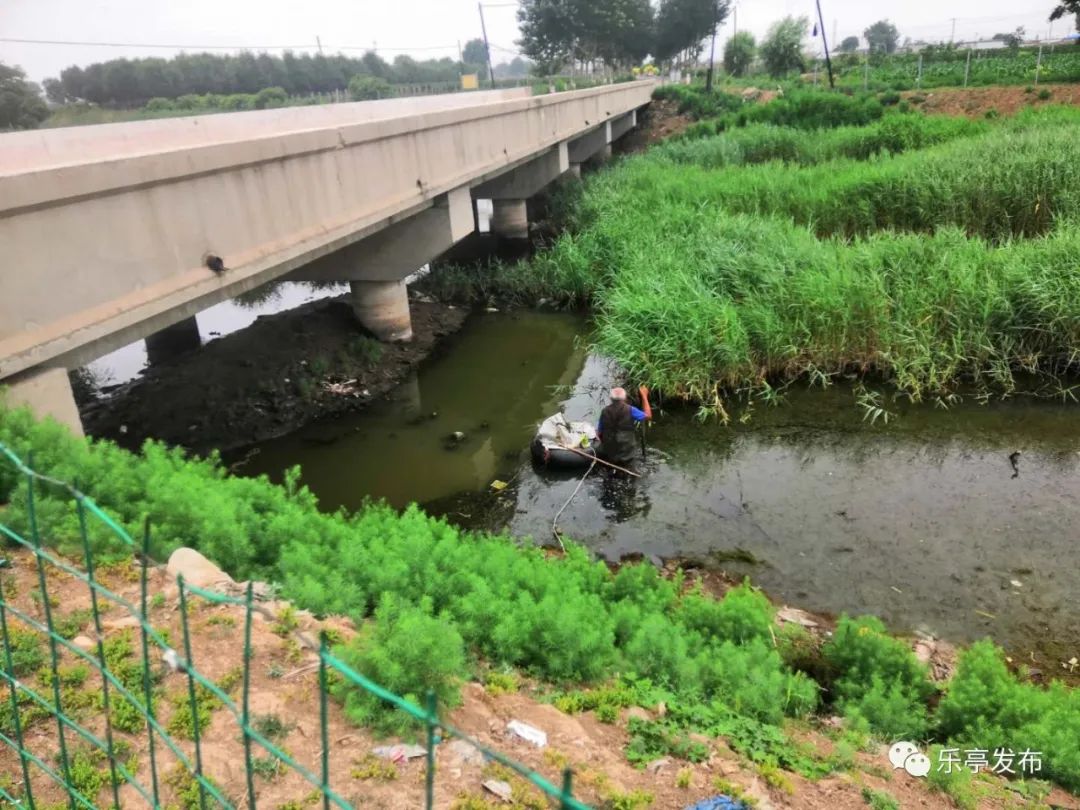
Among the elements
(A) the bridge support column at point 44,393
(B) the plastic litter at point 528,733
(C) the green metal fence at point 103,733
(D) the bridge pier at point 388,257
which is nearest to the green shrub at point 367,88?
(D) the bridge pier at point 388,257

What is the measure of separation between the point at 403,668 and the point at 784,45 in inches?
1920

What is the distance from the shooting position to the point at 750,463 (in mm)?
8070

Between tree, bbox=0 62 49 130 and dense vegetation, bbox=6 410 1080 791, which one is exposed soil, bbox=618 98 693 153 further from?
dense vegetation, bbox=6 410 1080 791

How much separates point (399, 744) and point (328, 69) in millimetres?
40191

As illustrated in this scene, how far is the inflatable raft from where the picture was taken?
788cm

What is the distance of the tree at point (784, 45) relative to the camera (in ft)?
143

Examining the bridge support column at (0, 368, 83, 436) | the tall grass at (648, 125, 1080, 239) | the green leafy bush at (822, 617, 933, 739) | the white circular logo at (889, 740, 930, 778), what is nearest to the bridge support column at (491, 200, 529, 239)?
the tall grass at (648, 125, 1080, 239)

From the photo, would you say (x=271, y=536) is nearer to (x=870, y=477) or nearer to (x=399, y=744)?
(x=399, y=744)

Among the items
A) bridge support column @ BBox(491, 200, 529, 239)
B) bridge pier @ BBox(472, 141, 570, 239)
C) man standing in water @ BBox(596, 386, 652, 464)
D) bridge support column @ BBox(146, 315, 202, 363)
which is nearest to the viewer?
man standing in water @ BBox(596, 386, 652, 464)

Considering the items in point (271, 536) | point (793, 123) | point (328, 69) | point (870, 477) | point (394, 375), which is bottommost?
point (870, 477)

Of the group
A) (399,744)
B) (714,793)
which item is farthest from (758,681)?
(399,744)

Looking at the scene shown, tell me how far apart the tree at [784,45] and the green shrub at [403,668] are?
159ft

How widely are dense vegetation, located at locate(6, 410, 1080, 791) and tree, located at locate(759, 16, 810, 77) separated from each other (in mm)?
46715

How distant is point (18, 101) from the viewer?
1541 centimetres
